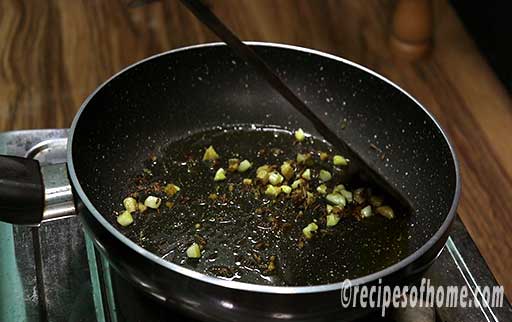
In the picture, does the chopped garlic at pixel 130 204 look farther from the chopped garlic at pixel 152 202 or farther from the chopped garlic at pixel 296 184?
the chopped garlic at pixel 296 184

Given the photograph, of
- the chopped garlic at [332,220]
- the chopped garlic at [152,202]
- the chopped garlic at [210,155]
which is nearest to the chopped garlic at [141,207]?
the chopped garlic at [152,202]

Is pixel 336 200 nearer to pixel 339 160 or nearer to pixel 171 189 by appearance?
pixel 339 160

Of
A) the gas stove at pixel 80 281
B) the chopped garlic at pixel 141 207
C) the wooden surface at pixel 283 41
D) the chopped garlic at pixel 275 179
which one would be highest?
the chopped garlic at pixel 275 179

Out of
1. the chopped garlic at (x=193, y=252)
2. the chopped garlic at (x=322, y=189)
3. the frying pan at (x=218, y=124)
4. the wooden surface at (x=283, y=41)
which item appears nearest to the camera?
the frying pan at (x=218, y=124)

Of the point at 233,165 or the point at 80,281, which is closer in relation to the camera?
the point at 80,281

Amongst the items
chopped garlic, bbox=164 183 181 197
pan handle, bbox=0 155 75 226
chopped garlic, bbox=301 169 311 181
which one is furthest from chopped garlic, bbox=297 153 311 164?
pan handle, bbox=0 155 75 226

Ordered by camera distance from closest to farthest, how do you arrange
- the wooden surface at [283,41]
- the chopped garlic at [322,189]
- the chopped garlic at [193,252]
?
the chopped garlic at [193,252] → the chopped garlic at [322,189] → the wooden surface at [283,41]

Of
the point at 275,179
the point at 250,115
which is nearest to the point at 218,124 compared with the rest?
the point at 250,115
